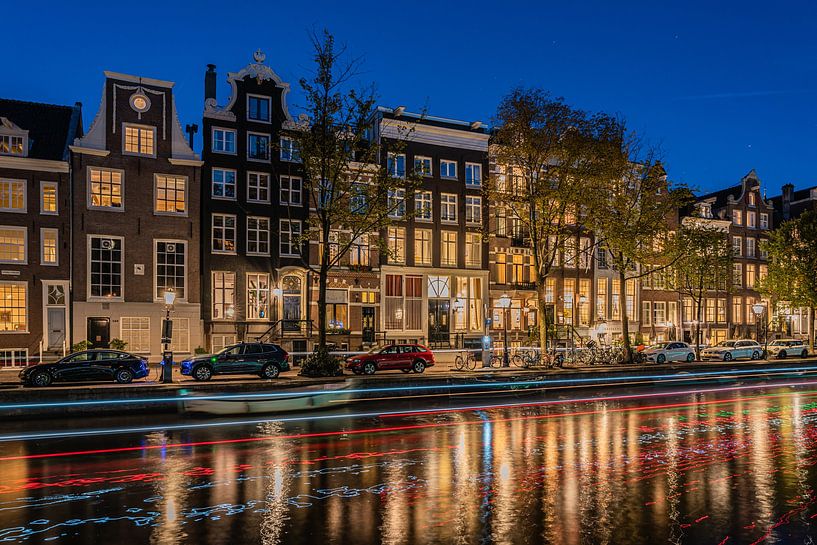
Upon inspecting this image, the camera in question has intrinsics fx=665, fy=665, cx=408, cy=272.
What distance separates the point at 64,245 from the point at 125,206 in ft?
13.0

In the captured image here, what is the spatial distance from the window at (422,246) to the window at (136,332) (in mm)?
18947

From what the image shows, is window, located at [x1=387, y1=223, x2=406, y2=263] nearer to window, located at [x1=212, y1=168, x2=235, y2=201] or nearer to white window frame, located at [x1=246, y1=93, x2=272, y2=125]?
white window frame, located at [x1=246, y1=93, x2=272, y2=125]

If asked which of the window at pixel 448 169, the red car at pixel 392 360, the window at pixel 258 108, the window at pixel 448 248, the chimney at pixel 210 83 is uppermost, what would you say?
the chimney at pixel 210 83

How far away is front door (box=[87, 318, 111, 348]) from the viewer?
37694 mm

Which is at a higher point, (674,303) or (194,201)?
(194,201)

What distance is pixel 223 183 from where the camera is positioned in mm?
41500

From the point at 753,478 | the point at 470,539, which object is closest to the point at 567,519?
the point at 470,539

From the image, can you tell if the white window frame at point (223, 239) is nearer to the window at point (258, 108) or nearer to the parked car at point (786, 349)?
the window at point (258, 108)

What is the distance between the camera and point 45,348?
3678 centimetres

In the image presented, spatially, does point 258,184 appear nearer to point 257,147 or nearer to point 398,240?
point 257,147

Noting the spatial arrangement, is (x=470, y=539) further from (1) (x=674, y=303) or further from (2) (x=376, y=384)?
(1) (x=674, y=303)

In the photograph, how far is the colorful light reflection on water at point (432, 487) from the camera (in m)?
9.69

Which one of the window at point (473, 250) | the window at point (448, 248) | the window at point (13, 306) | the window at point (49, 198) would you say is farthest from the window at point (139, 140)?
the window at point (473, 250)

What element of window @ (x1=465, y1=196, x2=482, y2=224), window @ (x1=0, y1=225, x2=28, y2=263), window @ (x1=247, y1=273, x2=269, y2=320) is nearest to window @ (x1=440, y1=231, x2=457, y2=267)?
window @ (x1=465, y1=196, x2=482, y2=224)
